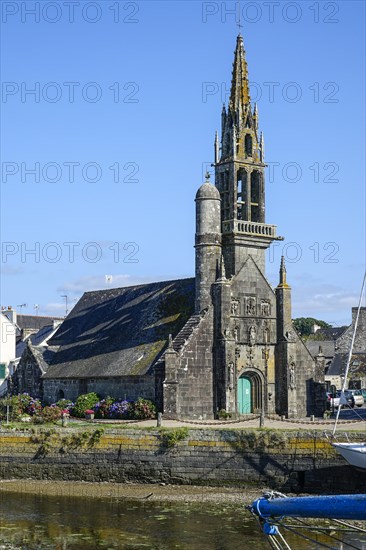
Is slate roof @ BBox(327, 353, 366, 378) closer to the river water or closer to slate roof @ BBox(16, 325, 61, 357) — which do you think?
slate roof @ BBox(16, 325, 61, 357)

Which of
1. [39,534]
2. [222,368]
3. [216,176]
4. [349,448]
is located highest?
[216,176]

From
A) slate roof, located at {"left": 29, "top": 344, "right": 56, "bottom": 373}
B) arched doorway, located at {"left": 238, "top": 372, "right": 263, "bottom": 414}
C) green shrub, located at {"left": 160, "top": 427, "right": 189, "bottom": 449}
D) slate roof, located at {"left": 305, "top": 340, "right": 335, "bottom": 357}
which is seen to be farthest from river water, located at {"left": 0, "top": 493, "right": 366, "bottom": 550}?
slate roof, located at {"left": 305, "top": 340, "right": 335, "bottom": 357}

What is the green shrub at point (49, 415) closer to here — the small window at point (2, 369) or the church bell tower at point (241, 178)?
the church bell tower at point (241, 178)

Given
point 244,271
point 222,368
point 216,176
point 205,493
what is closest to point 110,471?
point 205,493

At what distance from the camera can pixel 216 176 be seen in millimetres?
46188

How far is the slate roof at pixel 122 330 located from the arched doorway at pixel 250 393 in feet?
13.3

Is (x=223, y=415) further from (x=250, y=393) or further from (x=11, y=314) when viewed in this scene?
(x=11, y=314)

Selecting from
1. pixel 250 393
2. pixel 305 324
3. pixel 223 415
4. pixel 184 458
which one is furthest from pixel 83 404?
pixel 305 324

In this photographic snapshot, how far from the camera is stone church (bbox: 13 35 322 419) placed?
40.6m

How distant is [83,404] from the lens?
140ft

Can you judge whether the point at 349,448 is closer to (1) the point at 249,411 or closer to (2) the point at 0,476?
(2) the point at 0,476

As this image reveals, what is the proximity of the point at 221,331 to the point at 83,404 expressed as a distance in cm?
763

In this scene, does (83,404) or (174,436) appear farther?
(83,404)

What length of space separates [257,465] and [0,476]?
31.1 ft
